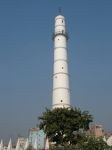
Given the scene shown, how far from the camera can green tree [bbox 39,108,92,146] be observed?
39.1 metres

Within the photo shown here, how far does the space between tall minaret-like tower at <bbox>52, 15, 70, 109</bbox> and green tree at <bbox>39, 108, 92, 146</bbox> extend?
1527 cm

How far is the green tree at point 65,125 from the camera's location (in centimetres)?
3909

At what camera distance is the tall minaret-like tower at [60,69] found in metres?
56.8

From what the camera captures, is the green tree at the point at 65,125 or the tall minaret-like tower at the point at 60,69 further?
A: the tall minaret-like tower at the point at 60,69

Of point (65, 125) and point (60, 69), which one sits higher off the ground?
point (60, 69)

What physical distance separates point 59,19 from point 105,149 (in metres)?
36.7

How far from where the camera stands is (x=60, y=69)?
58188 mm

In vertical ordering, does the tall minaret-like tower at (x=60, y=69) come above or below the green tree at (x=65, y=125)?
above

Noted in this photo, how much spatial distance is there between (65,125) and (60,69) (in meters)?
20.3

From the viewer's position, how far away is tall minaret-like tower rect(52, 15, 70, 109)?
186ft

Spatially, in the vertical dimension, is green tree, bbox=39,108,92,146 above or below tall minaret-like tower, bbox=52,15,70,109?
below

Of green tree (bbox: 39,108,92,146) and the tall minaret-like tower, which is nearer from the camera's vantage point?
green tree (bbox: 39,108,92,146)

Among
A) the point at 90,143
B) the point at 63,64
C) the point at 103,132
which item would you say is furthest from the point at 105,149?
the point at 103,132

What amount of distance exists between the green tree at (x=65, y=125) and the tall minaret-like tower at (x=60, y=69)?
50.1 ft
